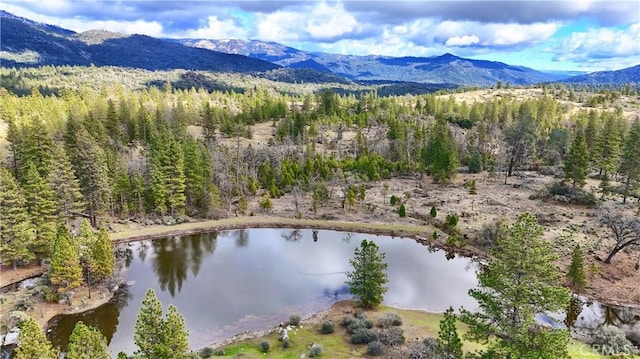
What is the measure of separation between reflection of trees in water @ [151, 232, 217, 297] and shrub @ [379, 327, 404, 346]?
68.7 feet

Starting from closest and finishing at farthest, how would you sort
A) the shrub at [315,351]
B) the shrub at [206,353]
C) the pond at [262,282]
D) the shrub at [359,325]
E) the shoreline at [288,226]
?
the shrub at [315,351]
the shrub at [206,353]
the shrub at [359,325]
the pond at [262,282]
the shoreline at [288,226]

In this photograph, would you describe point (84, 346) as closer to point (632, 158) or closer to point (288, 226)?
point (288, 226)

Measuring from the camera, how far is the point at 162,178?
58875 millimetres

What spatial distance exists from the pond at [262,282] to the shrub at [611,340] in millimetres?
3693

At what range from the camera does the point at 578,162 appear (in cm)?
6769

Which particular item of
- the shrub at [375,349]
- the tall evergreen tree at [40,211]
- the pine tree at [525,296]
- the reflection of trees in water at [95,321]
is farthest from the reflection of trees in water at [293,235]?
the pine tree at [525,296]

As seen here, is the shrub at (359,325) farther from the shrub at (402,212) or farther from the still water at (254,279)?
the shrub at (402,212)

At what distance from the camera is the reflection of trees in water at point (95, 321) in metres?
32.9

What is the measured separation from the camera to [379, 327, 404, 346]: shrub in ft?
101

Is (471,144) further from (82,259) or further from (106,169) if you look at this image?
(82,259)

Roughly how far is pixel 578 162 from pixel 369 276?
5011 centimetres

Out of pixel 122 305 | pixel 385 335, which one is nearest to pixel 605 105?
pixel 385 335

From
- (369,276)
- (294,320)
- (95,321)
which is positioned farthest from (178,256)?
(369,276)

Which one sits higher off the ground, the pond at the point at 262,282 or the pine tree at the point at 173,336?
the pine tree at the point at 173,336
